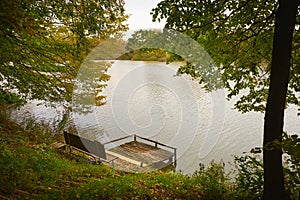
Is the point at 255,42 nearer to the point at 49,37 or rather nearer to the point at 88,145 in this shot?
the point at 49,37

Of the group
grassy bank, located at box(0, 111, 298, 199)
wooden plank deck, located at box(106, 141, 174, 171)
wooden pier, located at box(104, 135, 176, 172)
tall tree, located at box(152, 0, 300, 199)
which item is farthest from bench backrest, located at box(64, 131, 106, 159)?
tall tree, located at box(152, 0, 300, 199)

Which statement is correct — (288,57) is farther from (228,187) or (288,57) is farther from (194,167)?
(194,167)

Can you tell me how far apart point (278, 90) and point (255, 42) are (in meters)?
1.38

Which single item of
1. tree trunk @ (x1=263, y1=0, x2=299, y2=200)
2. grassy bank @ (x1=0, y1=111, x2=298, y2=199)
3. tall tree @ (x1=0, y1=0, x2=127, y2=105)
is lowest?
grassy bank @ (x1=0, y1=111, x2=298, y2=199)

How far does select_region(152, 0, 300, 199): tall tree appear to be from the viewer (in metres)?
3.12

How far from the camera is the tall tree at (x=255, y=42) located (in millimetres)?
3121

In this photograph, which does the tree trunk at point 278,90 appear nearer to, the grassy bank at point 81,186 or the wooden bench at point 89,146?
the grassy bank at point 81,186

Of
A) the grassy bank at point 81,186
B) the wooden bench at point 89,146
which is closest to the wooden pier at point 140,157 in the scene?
the wooden bench at point 89,146

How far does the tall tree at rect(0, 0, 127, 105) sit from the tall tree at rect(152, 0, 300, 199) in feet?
2.99

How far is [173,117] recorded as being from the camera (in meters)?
13.1

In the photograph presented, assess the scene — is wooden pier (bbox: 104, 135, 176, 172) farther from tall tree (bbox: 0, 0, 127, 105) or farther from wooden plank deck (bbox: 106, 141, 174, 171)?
tall tree (bbox: 0, 0, 127, 105)

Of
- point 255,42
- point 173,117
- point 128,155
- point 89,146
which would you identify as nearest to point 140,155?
point 128,155

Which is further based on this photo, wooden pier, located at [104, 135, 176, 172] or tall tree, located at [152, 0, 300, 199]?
wooden pier, located at [104, 135, 176, 172]

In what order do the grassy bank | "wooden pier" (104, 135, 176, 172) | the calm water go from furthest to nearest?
the calm water
"wooden pier" (104, 135, 176, 172)
the grassy bank
